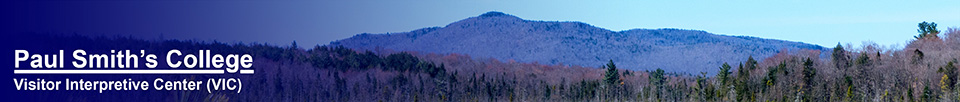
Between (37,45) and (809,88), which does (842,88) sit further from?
(37,45)

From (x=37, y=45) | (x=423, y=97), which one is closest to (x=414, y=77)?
(x=423, y=97)

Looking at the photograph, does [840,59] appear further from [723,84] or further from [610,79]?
[610,79]

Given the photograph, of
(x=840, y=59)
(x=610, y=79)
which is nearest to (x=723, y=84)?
(x=840, y=59)

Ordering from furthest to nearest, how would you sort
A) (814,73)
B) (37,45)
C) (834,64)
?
(834,64), (814,73), (37,45)

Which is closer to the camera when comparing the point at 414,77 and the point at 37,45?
the point at 37,45

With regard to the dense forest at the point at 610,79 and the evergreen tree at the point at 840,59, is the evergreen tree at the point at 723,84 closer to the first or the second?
the dense forest at the point at 610,79

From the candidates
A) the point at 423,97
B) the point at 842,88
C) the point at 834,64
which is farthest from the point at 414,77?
the point at 842,88

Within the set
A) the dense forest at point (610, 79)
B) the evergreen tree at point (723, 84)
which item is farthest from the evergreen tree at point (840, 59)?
the evergreen tree at point (723, 84)

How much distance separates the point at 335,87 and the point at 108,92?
75.8 m

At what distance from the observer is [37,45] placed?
66.8 feet

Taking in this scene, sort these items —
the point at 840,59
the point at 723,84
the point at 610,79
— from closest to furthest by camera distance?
the point at 723,84 → the point at 840,59 → the point at 610,79

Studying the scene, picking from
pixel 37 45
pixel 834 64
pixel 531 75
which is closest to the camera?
pixel 37 45

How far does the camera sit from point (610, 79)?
8744cm

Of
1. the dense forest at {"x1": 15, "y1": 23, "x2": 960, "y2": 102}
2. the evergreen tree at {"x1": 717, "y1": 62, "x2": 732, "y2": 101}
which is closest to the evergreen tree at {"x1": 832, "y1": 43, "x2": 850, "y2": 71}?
the dense forest at {"x1": 15, "y1": 23, "x2": 960, "y2": 102}
